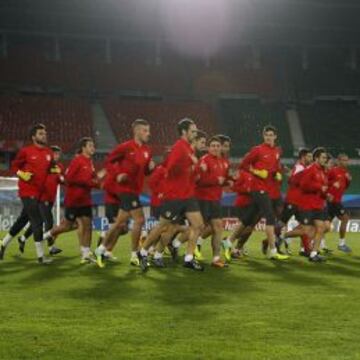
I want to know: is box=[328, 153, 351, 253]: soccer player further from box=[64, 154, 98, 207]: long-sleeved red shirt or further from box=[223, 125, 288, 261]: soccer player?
box=[64, 154, 98, 207]: long-sleeved red shirt

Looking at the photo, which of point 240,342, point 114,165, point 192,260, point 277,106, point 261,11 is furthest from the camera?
point 277,106

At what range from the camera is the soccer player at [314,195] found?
1273cm

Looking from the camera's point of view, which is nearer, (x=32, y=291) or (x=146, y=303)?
(x=146, y=303)

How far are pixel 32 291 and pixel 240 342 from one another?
346 centimetres

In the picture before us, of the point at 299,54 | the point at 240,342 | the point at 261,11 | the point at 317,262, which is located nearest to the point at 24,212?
the point at 317,262

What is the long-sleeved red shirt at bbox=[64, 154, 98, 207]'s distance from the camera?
39.5 feet

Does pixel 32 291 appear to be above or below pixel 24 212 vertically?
below

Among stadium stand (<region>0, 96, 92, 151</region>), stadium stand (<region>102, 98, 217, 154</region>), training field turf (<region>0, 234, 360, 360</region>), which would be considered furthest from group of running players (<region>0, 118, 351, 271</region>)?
stadium stand (<region>102, 98, 217, 154</region>)

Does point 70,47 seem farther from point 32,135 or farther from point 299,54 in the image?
point 32,135

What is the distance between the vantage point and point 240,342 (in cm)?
563

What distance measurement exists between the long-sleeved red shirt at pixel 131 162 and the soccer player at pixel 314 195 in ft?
10.5

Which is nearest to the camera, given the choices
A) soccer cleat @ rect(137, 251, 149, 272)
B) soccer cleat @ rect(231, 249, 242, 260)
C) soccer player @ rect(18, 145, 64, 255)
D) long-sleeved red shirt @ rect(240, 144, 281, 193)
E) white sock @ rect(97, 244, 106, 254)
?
soccer cleat @ rect(137, 251, 149, 272)

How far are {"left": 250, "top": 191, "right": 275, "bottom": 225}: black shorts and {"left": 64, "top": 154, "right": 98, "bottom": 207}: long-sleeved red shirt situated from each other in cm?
267

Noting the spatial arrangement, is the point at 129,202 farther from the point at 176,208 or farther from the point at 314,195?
the point at 314,195
